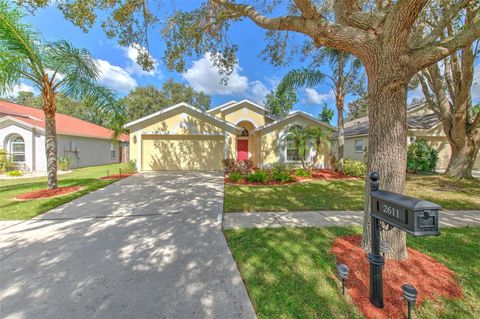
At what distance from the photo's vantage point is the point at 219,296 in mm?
2350

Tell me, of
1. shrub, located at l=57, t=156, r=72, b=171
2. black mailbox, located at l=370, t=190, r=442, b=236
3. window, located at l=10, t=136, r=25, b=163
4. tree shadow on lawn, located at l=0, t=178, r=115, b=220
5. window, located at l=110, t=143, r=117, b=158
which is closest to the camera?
black mailbox, located at l=370, t=190, r=442, b=236

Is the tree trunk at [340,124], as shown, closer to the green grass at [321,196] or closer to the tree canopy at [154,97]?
the green grass at [321,196]

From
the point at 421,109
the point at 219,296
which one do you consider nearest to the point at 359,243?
the point at 219,296

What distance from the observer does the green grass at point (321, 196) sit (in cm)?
582

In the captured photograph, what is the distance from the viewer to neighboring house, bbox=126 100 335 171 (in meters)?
12.9

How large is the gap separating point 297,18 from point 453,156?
42.7 feet

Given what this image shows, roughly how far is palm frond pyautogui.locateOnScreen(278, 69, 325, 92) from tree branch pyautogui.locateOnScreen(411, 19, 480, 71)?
9.59 metres

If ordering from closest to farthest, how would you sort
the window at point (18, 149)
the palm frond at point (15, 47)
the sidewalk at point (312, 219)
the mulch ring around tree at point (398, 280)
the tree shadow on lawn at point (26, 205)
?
the mulch ring around tree at point (398, 280) < the sidewalk at point (312, 219) < the tree shadow on lawn at point (26, 205) < the palm frond at point (15, 47) < the window at point (18, 149)

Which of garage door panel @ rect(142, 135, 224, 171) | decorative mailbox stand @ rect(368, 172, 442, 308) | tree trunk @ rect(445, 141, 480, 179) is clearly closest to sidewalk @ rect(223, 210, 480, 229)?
decorative mailbox stand @ rect(368, 172, 442, 308)

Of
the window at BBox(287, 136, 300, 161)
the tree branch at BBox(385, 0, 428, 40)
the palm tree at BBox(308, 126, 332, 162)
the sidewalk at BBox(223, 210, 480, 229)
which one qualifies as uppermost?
the tree branch at BBox(385, 0, 428, 40)

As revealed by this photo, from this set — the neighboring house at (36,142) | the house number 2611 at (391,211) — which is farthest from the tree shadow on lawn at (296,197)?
the neighboring house at (36,142)

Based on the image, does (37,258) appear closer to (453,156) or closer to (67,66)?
(67,66)

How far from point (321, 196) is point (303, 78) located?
305 inches

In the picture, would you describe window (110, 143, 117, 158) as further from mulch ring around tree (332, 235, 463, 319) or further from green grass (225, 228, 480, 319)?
mulch ring around tree (332, 235, 463, 319)
